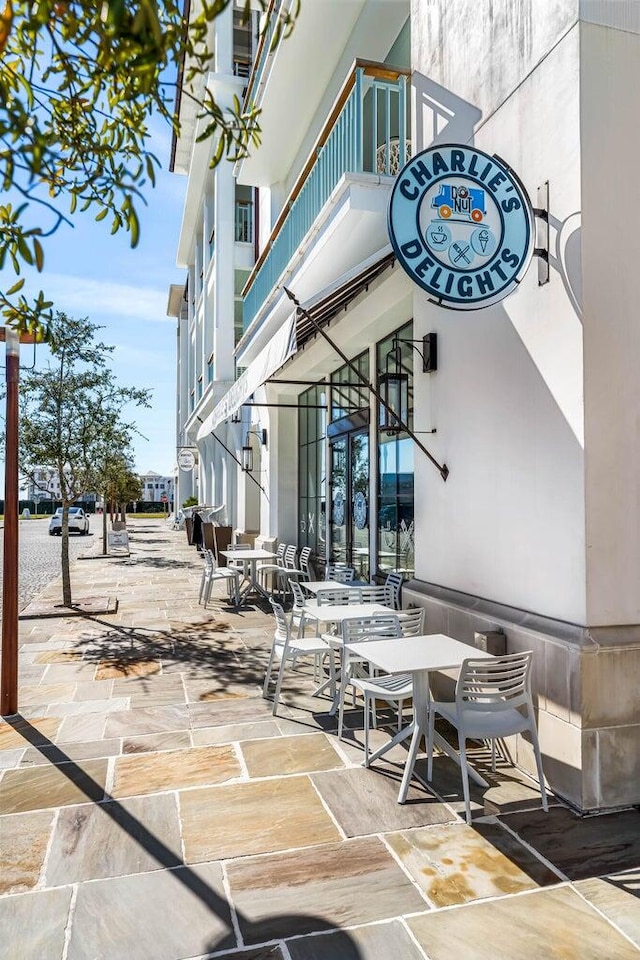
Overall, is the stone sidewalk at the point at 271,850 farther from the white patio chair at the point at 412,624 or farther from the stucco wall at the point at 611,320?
the stucco wall at the point at 611,320

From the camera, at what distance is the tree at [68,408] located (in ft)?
32.5

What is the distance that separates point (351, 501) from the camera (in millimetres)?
9969

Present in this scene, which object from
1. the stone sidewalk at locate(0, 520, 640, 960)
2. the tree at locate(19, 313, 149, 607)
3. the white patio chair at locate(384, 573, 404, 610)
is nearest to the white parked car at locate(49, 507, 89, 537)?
the tree at locate(19, 313, 149, 607)

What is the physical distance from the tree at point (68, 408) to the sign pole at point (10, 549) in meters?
4.34

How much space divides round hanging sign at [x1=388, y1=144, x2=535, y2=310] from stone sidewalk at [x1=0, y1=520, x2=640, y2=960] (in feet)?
10.1

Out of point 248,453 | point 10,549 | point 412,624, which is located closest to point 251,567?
point 248,453

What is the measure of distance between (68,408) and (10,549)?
489 centimetres

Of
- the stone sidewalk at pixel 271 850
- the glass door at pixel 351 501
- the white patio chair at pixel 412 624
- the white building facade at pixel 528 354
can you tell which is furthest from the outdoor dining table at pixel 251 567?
the white patio chair at pixel 412 624

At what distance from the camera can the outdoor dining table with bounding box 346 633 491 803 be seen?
3885mm

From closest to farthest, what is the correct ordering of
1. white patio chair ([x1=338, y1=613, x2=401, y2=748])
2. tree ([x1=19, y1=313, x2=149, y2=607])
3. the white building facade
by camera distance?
1. the white building facade
2. white patio chair ([x1=338, y1=613, x2=401, y2=748])
3. tree ([x1=19, y1=313, x2=149, y2=607])

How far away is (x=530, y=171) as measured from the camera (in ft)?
14.3

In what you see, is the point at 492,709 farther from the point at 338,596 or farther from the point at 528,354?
the point at 338,596

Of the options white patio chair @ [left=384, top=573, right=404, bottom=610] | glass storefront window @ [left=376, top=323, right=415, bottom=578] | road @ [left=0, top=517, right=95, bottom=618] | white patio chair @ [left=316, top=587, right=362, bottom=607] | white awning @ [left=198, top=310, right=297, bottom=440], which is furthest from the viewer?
road @ [left=0, top=517, right=95, bottom=618]

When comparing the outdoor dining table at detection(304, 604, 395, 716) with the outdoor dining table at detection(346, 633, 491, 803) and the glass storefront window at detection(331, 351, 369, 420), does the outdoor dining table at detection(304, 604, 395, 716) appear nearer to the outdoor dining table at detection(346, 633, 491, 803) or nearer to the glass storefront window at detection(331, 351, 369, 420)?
the outdoor dining table at detection(346, 633, 491, 803)
